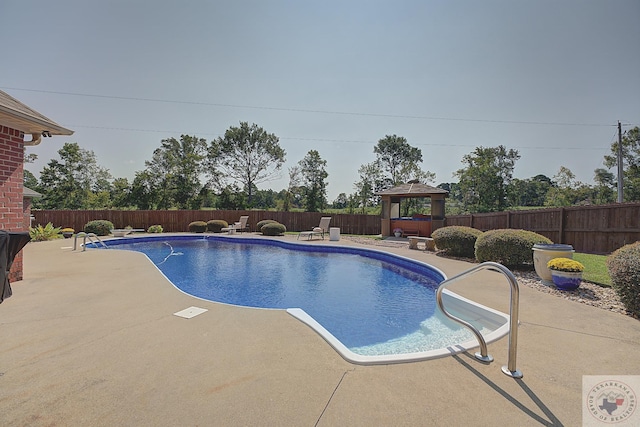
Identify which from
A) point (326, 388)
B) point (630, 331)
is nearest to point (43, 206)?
point (326, 388)

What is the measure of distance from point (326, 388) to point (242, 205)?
2714 centimetres

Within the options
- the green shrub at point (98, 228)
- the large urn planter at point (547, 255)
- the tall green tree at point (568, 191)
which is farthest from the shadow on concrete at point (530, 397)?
the tall green tree at point (568, 191)

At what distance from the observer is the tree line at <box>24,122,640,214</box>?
25625mm

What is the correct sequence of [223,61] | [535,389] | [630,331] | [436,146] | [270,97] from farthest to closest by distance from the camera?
[436,146] → [270,97] → [223,61] → [630,331] → [535,389]

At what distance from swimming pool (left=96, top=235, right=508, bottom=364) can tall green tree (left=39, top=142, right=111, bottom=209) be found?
17626 millimetres

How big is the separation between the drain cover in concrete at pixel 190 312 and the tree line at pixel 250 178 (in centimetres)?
2246

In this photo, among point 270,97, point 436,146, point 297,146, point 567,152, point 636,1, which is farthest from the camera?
point 297,146

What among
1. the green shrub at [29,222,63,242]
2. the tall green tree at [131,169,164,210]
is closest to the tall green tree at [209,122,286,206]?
the tall green tree at [131,169,164,210]

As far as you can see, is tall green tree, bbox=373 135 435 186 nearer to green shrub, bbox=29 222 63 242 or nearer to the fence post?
the fence post

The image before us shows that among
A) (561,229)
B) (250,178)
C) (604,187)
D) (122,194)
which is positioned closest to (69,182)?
(122,194)

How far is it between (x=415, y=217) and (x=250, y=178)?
18.3 metres

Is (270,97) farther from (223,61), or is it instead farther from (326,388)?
(326,388)

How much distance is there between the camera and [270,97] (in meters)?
15.1

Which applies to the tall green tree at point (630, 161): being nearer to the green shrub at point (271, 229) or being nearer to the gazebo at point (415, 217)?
the gazebo at point (415, 217)
